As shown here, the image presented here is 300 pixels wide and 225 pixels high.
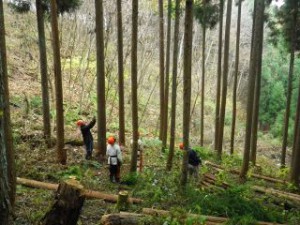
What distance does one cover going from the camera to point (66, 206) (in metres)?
6.62

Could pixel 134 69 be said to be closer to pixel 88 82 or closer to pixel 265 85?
pixel 88 82

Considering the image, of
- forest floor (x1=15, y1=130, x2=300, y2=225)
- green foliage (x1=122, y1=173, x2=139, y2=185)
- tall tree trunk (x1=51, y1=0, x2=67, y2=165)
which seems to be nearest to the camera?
forest floor (x1=15, y1=130, x2=300, y2=225)

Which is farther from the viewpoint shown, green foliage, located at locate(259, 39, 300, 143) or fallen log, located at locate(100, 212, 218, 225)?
green foliage, located at locate(259, 39, 300, 143)

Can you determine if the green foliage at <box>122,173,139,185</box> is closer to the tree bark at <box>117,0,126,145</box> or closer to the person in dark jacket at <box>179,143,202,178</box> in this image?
the person in dark jacket at <box>179,143,202,178</box>

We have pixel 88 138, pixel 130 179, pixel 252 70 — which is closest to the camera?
pixel 130 179

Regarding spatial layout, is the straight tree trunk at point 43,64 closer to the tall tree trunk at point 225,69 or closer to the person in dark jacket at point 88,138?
the person in dark jacket at point 88,138

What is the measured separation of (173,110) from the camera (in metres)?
15.2

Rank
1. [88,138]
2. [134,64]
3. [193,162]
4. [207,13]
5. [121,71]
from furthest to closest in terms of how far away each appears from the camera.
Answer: [207,13], [121,71], [88,138], [193,162], [134,64]

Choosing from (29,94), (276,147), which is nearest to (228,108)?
(276,147)

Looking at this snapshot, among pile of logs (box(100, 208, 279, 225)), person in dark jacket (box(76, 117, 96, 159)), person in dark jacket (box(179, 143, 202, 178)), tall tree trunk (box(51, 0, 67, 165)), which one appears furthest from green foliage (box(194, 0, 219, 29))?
pile of logs (box(100, 208, 279, 225))

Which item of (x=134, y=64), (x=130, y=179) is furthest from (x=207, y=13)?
(x=130, y=179)

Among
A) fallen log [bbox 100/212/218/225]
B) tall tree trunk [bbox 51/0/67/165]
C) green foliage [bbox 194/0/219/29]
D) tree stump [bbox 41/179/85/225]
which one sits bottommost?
fallen log [bbox 100/212/218/225]

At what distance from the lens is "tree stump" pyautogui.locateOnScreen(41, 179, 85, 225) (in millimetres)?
6625

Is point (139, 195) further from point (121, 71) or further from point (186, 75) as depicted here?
point (121, 71)
